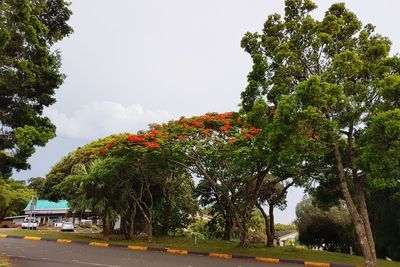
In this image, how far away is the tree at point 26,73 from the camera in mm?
10969

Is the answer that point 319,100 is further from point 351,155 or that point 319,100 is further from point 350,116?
point 351,155

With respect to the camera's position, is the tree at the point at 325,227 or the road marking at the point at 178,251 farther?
the tree at the point at 325,227

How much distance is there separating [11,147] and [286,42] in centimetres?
1018

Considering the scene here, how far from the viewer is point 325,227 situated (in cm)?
3044

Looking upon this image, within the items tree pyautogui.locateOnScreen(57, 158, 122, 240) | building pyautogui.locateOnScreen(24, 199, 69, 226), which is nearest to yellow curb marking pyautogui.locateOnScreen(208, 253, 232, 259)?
tree pyautogui.locateOnScreen(57, 158, 122, 240)

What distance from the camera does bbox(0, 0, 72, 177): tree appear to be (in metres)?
11.0

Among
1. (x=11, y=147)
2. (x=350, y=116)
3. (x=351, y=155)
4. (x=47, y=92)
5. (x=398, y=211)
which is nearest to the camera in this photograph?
(x=11, y=147)

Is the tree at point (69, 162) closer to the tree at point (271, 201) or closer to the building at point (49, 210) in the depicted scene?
the tree at point (271, 201)

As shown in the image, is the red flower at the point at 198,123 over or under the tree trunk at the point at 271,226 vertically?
over

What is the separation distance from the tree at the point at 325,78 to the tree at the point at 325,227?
556 inches

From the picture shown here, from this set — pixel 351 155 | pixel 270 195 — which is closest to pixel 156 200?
pixel 270 195

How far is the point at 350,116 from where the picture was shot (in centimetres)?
1406

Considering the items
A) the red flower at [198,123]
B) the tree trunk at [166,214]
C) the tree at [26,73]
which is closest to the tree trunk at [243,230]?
the red flower at [198,123]

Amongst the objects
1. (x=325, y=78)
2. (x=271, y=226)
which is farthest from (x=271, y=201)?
(x=325, y=78)
